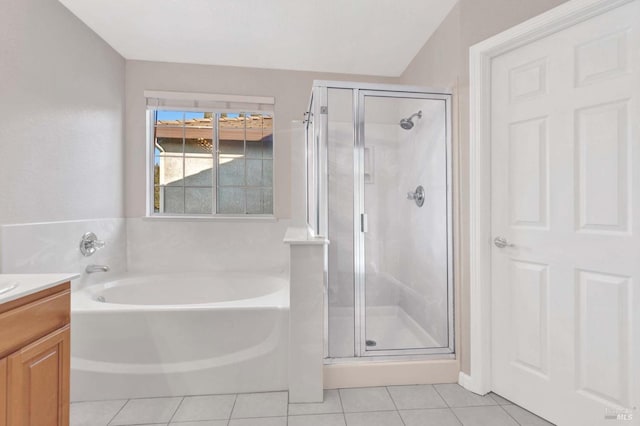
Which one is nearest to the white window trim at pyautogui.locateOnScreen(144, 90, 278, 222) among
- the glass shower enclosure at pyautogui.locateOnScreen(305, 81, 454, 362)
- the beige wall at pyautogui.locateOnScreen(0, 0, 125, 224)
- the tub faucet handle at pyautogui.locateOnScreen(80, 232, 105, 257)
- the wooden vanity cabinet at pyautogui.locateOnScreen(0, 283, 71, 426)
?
the beige wall at pyautogui.locateOnScreen(0, 0, 125, 224)

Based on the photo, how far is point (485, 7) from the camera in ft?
5.71

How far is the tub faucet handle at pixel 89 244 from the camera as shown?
7.26ft

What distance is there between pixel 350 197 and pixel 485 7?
1376mm

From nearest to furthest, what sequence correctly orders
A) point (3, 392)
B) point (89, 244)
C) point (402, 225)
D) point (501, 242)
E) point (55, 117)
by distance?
point (3, 392) < point (501, 242) < point (55, 117) < point (402, 225) < point (89, 244)

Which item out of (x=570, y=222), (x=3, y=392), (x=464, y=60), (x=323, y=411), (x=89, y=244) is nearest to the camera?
(x=3, y=392)

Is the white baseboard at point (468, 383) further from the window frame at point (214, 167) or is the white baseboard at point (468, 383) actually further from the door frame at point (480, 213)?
the window frame at point (214, 167)

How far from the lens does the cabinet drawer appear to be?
984mm

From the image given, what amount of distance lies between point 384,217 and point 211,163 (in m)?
1.93

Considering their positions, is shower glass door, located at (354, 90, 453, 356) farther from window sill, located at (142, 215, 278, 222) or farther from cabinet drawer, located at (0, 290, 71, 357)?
cabinet drawer, located at (0, 290, 71, 357)

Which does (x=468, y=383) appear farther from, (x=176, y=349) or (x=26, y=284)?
(x=26, y=284)

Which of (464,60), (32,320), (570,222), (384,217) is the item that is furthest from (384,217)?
(32,320)

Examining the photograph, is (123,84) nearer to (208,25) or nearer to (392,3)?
(208,25)

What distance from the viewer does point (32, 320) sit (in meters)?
1.08

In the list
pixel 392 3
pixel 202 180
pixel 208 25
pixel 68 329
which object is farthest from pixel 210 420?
pixel 392 3
